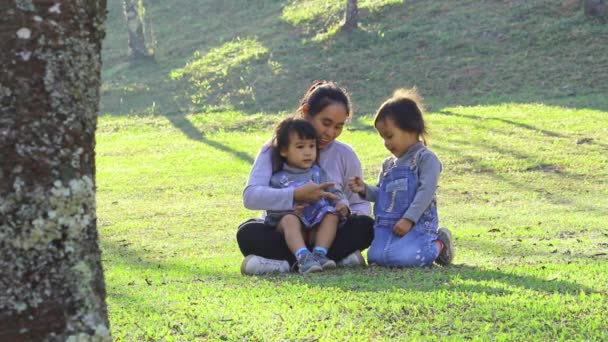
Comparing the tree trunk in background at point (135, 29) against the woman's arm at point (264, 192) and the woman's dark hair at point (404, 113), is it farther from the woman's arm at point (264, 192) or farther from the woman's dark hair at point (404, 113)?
the woman's dark hair at point (404, 113)

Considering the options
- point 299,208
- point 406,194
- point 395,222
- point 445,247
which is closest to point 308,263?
point 299,208

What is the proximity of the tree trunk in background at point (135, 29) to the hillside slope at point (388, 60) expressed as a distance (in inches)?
24.4

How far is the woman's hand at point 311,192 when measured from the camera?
7.34 metres

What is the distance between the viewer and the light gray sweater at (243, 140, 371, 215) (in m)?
7.55

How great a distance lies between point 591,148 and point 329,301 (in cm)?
1368

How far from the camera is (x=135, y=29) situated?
121ft

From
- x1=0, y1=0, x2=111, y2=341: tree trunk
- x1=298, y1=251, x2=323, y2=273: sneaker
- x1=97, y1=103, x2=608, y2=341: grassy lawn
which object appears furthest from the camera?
x1=298, y1=251, x2=323, y2=273: sneaker

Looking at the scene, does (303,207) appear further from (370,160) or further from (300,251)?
(370,160)

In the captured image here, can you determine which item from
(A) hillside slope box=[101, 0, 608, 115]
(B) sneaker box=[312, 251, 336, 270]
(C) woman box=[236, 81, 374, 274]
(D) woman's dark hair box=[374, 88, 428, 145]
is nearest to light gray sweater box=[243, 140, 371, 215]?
(C) woman box=[236, 81, 374, 274]

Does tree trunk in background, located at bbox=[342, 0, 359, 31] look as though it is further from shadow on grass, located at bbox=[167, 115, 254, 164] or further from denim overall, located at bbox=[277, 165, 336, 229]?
denim overall, located at bbox=[277, 165, 336, 229]

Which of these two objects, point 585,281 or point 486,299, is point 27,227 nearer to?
point 486,299

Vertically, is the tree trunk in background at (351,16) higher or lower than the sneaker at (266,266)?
higher

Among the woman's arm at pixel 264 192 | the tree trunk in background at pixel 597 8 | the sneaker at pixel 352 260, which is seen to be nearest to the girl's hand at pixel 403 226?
the sneaker at pixel 352 260

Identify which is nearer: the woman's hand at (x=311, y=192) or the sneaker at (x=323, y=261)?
the woman's hand at (x=311, y=192)
